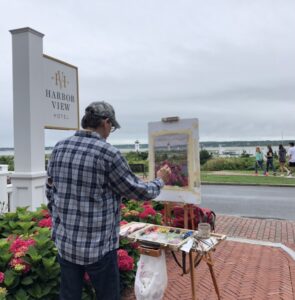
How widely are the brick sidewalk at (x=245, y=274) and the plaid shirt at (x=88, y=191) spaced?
194 cm

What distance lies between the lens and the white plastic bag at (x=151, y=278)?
10.2 ft

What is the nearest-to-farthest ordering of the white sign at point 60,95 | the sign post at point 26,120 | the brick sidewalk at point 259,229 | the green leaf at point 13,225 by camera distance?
the green leaf at point 13,225, the sign post at point 26,120, the white sign at point 60,95, the brick sidewalk at point 259,229

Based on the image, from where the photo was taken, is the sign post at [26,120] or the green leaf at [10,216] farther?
the sign post at [26,120]

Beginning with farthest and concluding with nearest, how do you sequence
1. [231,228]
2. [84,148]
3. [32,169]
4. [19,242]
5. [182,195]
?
[231,228] < [32,169] < [182,195] < [19,242] < [84,148]

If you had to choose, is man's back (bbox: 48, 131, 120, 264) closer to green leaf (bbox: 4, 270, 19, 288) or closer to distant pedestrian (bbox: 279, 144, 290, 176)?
green leaf (bbox: 4, 270, 19, 288)

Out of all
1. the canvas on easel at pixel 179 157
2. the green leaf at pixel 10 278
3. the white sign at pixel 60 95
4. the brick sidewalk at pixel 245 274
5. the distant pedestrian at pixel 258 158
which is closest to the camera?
the green leaf at pixel 10 278

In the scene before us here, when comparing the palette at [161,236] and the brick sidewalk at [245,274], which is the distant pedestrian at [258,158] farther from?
the palette at [161,236]

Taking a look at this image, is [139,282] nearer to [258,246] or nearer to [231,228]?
[258,246]

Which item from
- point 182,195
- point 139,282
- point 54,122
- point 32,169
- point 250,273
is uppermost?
point 54,122

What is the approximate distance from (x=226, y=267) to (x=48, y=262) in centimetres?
266

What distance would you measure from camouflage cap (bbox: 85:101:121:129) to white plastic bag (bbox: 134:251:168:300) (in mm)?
1497

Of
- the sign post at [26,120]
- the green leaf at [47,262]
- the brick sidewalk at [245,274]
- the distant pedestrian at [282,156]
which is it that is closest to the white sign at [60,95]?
the sign post at [26,120]

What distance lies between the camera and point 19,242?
3340 millimetres

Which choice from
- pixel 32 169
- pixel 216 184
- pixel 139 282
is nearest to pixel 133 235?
pixel 139 282
